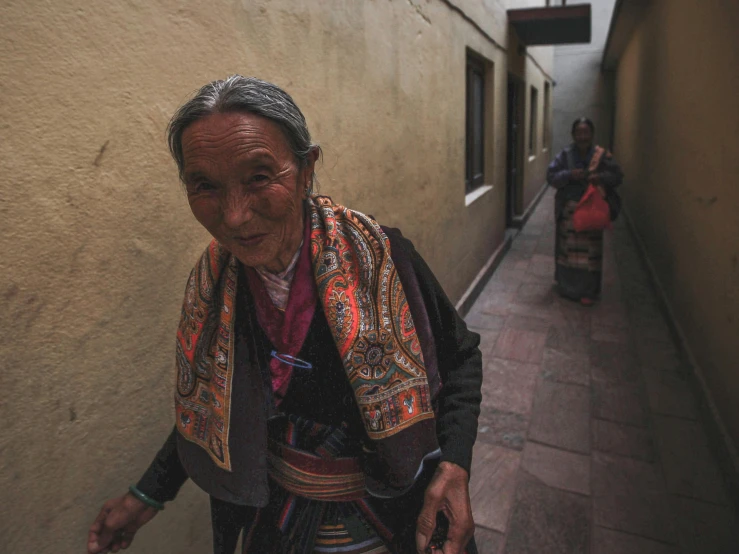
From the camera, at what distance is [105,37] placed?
4.15 ft

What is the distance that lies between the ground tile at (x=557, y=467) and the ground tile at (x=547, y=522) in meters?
0.06

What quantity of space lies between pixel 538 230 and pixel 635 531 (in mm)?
7403

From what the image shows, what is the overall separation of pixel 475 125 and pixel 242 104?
544 cm

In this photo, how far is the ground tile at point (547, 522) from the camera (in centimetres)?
231

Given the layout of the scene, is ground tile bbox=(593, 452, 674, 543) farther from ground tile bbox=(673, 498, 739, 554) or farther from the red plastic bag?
the red plastic bag

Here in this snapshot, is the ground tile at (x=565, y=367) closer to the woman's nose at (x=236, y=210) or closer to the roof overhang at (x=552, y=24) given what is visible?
the woman's nose at (x=236, y=210)

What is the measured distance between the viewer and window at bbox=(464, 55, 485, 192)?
18.2ft

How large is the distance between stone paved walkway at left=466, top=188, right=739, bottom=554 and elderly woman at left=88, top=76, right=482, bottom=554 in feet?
4.91

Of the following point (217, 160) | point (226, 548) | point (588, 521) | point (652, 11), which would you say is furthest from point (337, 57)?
point (652, 11)

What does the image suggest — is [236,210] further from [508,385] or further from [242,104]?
[508,385]

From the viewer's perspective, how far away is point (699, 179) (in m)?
3.71

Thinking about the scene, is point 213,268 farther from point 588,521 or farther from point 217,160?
point 588,521

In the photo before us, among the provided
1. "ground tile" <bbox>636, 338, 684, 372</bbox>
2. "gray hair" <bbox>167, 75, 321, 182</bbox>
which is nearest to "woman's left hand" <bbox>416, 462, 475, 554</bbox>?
"gray hair" <bbox>167, 75, 321, 182</bbox>

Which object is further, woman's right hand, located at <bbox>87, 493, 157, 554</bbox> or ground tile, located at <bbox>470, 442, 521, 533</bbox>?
ground tile, located at <bbox>470, 442, 521, 533</bbox>
